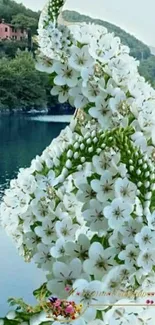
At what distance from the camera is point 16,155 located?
6.45 meters

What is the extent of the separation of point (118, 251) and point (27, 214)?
11 cm

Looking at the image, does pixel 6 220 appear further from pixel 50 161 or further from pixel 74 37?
pixel 74 37

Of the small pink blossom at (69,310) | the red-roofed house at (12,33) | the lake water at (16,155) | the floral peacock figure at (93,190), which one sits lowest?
the lake water at (16,155)

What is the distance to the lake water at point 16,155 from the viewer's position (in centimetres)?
462

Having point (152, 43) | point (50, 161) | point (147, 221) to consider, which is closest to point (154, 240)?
point (147, 221)

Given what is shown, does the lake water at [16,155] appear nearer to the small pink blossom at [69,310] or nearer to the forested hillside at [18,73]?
the forested hillside at [18,73]

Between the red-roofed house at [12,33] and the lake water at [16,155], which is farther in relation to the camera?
the lake water at [16,155]

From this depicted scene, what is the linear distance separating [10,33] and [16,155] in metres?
2.09

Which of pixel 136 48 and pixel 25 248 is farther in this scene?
pixel 136 48

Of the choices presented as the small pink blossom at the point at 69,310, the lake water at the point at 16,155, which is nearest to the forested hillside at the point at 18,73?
the lake water at the point at 16,155

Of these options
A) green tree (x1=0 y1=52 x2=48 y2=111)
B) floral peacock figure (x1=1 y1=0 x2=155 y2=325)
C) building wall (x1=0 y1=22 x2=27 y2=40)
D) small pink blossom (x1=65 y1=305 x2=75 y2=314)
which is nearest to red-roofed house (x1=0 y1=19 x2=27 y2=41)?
building wall (x1=0 y1=22 x2=27 y2=40)

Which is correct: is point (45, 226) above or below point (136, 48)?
below

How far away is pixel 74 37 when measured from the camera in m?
0.65

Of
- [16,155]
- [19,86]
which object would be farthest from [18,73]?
[16,155]
